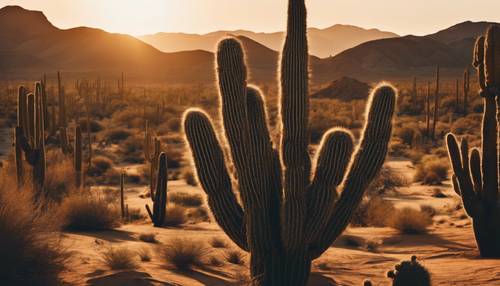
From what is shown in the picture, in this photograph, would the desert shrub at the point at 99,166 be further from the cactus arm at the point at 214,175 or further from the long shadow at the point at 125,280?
the cactus arm at the point at 214,175

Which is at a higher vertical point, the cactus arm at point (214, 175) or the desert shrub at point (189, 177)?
the cactus arm at point (214, 175)

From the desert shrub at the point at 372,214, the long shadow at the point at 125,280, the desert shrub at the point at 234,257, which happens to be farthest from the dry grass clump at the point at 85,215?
the desert shrub at the point at 372,214

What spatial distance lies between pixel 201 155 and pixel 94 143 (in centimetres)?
2144

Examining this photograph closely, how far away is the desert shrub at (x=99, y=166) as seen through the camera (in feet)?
72.5

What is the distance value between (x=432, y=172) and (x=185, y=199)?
7.76m

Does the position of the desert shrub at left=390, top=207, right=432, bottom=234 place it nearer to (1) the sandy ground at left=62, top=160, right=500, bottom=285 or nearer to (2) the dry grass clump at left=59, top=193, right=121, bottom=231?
(1) the sandy ground at left=62, top=160, right=500, bottom=285

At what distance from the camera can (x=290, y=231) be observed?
8250mm

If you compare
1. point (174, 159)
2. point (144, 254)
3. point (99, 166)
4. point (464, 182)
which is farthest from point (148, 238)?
point (174, 159)

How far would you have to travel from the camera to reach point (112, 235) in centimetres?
1281

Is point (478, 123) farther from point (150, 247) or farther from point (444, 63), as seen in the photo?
point (444, 63)

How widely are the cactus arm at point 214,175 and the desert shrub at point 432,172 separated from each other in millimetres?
13078

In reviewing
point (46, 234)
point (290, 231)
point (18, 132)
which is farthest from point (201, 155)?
point (18, 132)

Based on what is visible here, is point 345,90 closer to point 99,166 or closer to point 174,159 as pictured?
point 174,159

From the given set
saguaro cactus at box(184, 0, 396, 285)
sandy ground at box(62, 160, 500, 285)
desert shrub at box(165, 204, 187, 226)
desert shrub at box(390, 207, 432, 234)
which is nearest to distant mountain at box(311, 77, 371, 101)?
sandy ground at box(62, 160, 500, 285)
